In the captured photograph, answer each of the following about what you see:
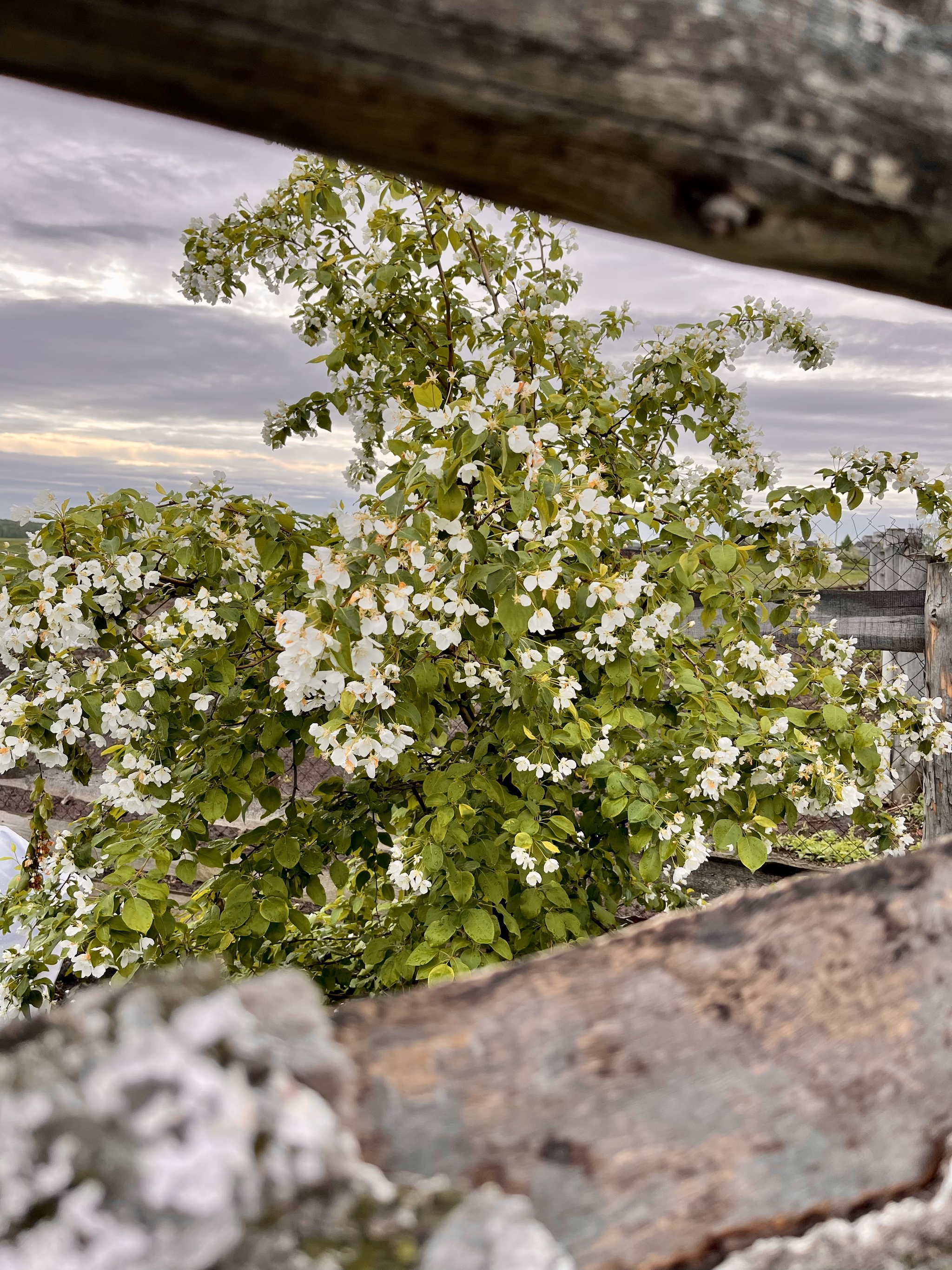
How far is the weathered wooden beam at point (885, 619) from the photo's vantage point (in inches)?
198

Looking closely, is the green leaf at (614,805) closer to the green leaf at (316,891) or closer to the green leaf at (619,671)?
the green leaf at (619,671)

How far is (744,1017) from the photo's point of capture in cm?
63

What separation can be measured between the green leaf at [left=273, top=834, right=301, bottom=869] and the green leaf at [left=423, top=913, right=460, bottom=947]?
1.58ft

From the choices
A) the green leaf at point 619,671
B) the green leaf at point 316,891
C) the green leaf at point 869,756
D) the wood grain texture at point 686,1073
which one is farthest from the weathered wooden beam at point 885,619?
the wood grain texture at point 686,1073

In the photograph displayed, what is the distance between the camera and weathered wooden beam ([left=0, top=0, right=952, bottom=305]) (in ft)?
2.13

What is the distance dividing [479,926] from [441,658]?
788mm

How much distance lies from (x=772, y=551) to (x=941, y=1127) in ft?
7.85

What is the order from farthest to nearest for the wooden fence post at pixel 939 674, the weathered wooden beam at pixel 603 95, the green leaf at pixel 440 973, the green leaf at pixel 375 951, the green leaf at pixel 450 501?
the wooden fence post at pixel 939 674 → the green leaf at pixel 375 951 → the green leaf at pixel 440 973 → the green leaf at pixel 450 501 → the weathered wooden beam at pixel 603 95

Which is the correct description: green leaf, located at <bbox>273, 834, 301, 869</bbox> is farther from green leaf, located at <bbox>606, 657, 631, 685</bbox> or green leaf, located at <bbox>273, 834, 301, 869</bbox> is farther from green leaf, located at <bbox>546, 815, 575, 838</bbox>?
green leaf, located at <bbox>606, 657, 631, 685</bbox>

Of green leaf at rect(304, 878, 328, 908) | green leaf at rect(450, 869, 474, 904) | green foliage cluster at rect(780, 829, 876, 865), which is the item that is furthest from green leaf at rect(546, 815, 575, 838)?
green foliage cluster at rect(780, 829, 876, 865)

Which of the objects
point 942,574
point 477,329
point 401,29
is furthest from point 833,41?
point 942,574

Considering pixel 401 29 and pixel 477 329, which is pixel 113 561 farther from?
pixel 401 29

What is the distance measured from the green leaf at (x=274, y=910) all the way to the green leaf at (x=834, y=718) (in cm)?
174

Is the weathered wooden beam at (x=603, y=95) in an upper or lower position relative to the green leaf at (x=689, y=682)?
upper
